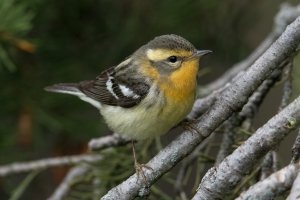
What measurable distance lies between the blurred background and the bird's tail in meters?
0.09

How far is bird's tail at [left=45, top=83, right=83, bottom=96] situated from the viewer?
4027mm

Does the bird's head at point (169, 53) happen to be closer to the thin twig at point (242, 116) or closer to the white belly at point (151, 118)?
the white belly at point (151, 118)

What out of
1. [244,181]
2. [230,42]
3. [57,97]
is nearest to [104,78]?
[57,97]

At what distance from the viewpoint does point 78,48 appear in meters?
4.30

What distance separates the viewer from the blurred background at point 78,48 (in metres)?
4.04

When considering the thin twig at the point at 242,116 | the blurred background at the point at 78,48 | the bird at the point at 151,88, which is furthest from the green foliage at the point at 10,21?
the thin twig at the point at 242,116

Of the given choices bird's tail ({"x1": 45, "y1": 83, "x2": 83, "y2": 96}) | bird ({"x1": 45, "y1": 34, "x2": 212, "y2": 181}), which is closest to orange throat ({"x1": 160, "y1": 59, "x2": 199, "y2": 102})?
bird ({"x1": 45, "y1": 34, "x2": 212, "y2": 181})

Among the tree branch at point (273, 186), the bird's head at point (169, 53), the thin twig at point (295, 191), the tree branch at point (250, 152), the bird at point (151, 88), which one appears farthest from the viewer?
the bird's head at point (169, 53)

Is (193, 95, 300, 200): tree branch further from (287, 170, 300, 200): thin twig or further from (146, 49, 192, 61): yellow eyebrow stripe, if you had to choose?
(146, 49, 192, 61): yellow eyebrow stripe

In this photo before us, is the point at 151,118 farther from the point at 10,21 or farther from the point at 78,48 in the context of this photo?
the point at 78,48

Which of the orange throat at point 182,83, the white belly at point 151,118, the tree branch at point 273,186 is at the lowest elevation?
the tree branch at point 273,186

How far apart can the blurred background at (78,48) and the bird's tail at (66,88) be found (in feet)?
0.30

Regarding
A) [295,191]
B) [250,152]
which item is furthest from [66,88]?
[295,191]

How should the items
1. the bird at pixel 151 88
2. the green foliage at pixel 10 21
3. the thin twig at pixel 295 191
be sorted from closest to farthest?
1. the thin twig at pixel 295 191
2. the green foliage at pixel 10 21
3. the bird at pixel 151 88
